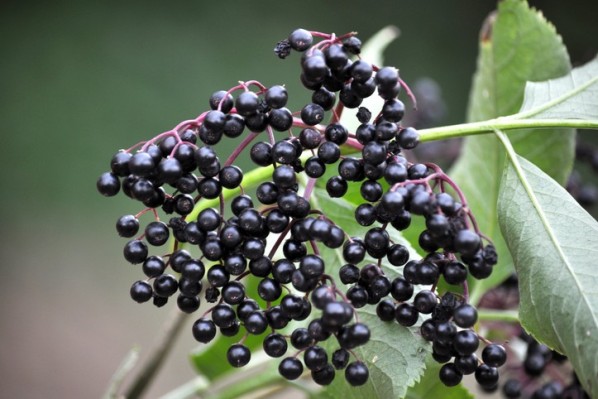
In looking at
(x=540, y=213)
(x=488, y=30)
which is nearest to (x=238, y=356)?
(x=540, y=213)

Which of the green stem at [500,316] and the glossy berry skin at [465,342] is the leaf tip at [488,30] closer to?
the green stem at [500,316]

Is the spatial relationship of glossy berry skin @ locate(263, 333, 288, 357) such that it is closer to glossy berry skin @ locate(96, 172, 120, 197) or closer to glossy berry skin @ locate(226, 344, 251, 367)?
glossy berry skin @ locate(226, 344, 251, 367)

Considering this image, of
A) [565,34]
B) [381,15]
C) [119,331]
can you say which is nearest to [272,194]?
[119,331]

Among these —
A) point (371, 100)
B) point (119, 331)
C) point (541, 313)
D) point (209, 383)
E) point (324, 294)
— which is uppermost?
point (371, 100)

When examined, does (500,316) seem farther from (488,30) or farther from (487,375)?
(488,30)

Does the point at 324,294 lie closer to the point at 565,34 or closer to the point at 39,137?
the point at 39,137

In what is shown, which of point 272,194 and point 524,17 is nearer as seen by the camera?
point 272,194

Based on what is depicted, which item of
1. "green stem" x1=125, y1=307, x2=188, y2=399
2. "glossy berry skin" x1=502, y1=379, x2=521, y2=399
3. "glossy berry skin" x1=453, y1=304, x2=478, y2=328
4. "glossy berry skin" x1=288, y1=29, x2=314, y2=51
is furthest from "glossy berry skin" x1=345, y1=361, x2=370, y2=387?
"glossy berry skin" x1=502, y1=379, x2=521, y2=399
